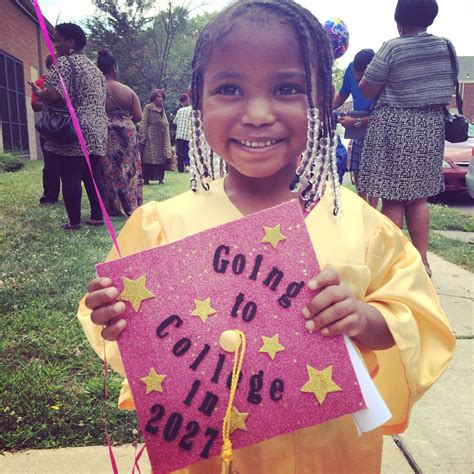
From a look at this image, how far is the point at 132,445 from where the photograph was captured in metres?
1.79

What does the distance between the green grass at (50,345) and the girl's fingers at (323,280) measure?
1136mm

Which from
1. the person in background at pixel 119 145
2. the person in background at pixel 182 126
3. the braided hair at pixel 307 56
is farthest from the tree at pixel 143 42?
the braided hair at pixel 307 56

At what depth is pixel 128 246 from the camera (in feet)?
4.42

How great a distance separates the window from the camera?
13.6 metres

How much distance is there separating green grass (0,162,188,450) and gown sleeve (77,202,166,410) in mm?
637

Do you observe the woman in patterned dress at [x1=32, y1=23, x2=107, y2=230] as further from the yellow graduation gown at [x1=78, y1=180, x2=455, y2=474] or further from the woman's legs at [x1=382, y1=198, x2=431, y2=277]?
the yellow graduation gown at [x1=78, y1=180, x2=455, y2=474]

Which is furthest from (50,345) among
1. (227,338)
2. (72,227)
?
(72,227)

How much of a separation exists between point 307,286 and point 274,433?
0.94 feet

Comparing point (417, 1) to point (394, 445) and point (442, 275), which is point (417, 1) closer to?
point (442, 275)

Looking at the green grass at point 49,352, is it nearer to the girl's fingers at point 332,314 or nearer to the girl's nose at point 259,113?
the girl's fingers at point 332,314

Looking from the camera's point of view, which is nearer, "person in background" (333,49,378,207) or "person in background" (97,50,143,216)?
"person in background" (333,49,378,207)

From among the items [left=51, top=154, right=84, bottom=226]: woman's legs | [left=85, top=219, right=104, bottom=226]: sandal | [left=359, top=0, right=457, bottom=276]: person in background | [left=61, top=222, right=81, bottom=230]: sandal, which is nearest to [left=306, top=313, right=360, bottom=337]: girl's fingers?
[left=359, top=0, right=457, bottom=276]: person in background

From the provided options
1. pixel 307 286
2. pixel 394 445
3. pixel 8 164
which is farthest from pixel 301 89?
pixel 8 164

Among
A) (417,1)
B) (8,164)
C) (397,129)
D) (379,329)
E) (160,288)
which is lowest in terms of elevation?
(8,164)
